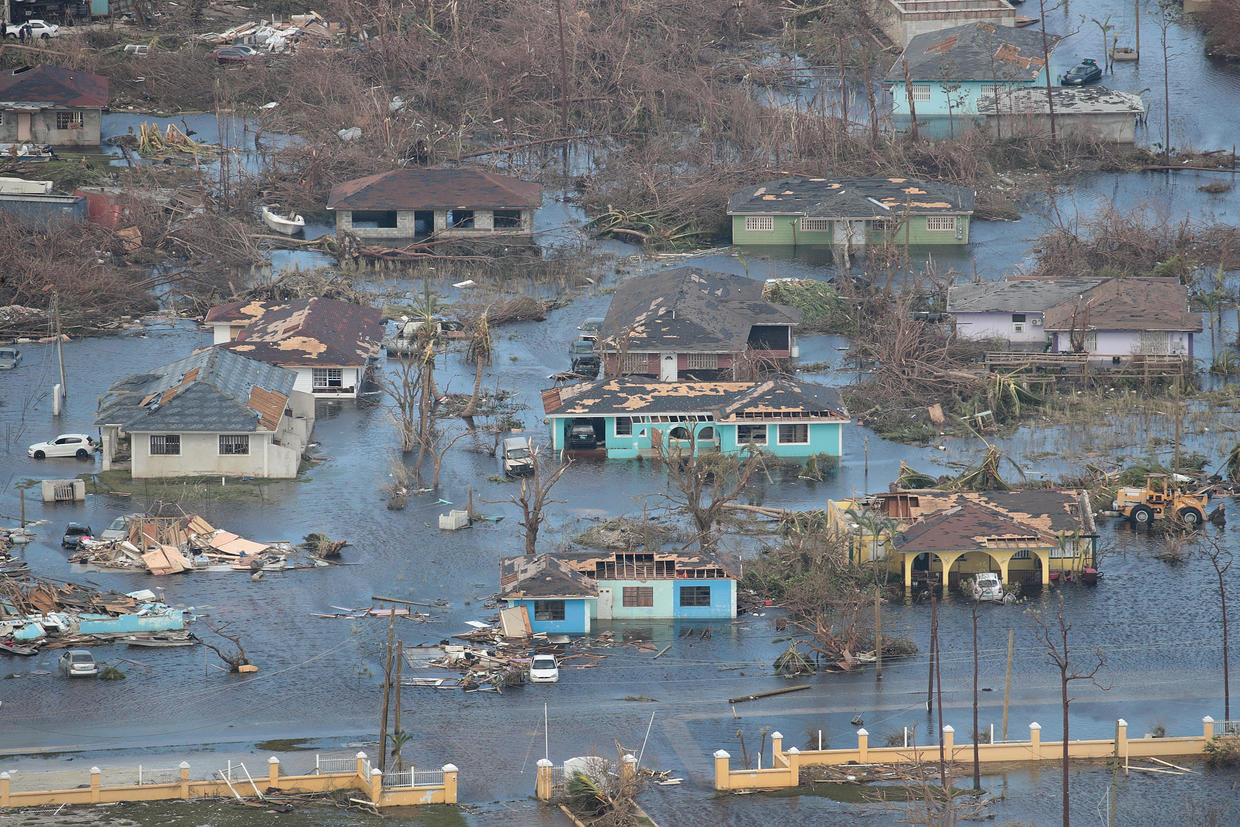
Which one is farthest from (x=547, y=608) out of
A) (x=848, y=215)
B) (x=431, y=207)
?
(x=431, y=207)

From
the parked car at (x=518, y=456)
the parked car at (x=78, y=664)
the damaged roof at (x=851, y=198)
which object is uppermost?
the damaged roof at (x=851, y=198)

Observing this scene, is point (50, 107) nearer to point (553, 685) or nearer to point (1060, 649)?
point (553, 685)

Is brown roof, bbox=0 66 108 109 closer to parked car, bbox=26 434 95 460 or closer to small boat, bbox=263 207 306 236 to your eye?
small boat, bbox=263 207 306 236

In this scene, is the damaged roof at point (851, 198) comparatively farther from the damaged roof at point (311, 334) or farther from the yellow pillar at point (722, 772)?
the yellow pillar at point (722, 772)

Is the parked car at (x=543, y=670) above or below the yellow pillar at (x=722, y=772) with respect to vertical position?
above

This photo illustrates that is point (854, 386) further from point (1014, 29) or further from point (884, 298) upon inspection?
point (1014, 29)

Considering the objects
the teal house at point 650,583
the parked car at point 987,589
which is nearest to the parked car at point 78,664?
the teal house at point 650,583
